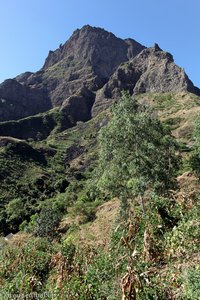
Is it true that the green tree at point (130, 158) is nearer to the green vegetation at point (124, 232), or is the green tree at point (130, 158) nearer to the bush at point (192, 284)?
the green vegetation at point (124, 232)

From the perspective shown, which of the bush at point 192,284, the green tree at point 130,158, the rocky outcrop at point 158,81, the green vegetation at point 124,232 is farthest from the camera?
the rocky outcrop at point 158,81

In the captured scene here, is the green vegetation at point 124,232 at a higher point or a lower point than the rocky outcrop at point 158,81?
lower

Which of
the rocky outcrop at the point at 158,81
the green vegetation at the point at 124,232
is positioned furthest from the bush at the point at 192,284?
the rocky outcrop at the point at 158,81

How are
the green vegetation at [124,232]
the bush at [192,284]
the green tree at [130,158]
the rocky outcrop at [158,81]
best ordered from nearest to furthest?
the bush at [192,284]
the green vegetation at [124,232]
the green tree at [130,158]
the rocky outcrop at [158,81]

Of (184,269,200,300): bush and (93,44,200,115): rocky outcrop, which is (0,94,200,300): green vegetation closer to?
(184,269,200,300): bush

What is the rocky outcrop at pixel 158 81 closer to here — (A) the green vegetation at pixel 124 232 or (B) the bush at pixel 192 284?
(A) the green vegetation at pixel 124 232

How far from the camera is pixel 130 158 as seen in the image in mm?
27656

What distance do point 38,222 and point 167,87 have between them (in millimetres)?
135703

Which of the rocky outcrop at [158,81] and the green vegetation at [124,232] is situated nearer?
the green vegetation at [124,232]

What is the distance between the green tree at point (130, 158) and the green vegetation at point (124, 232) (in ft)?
0.24

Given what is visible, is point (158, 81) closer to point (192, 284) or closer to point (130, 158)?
point (130, 158)

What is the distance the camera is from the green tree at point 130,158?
2731 cm

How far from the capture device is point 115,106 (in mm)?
30766

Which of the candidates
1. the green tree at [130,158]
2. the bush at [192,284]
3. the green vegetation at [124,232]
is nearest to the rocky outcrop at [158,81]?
the green vegetation at [124,232]
